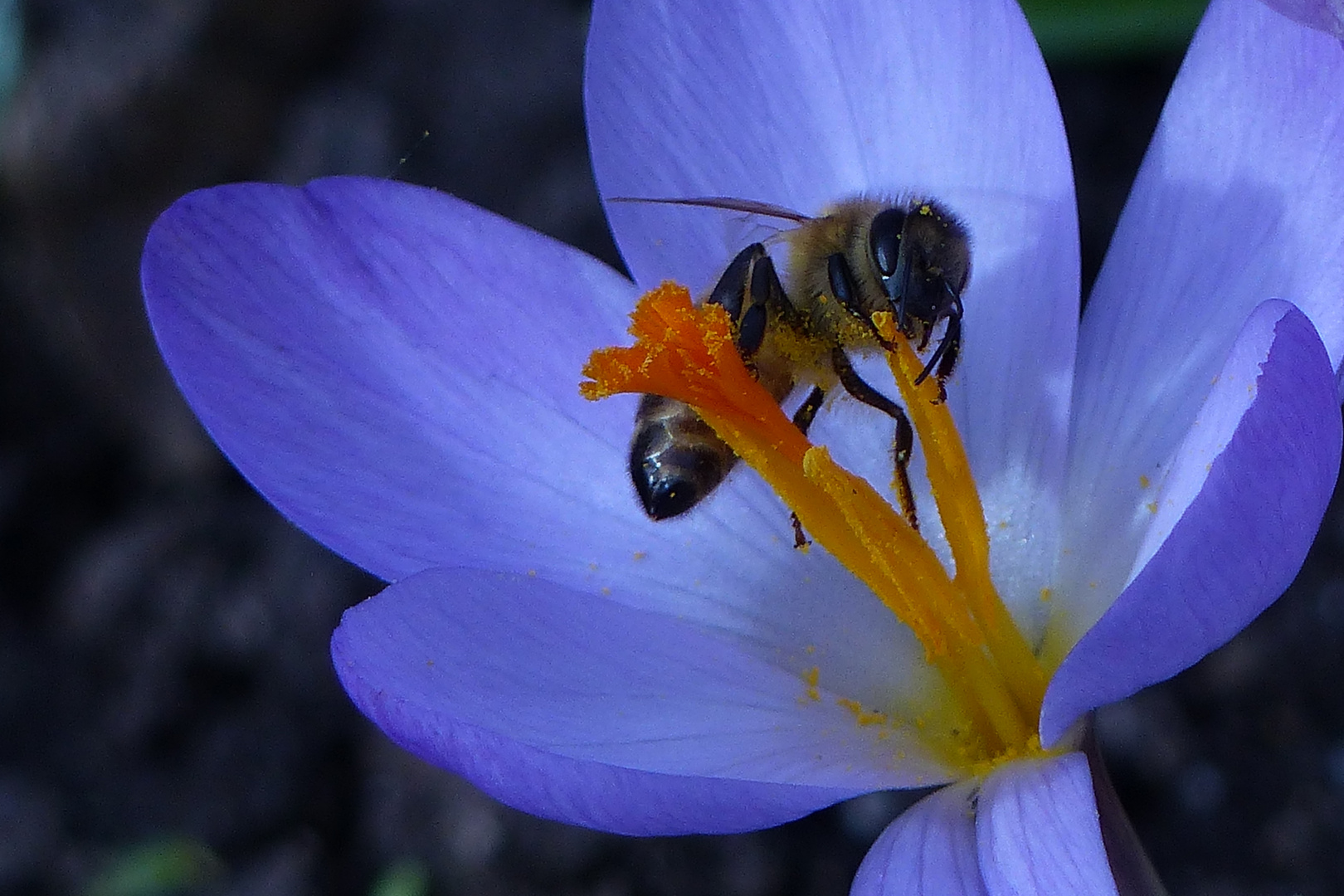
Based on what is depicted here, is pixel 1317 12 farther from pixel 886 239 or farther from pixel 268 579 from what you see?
pixel 268 579

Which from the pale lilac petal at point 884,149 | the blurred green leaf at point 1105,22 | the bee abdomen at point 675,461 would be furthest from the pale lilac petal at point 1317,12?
the blurred green leaf at point 1105,22

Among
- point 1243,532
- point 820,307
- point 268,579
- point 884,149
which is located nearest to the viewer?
point 1243,532

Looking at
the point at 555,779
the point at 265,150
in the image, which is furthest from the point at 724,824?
the point at 265,150

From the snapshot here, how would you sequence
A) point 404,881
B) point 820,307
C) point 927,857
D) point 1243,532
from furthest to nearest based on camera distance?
point 404,881
point 820,307
point 927,857
point 1243,532

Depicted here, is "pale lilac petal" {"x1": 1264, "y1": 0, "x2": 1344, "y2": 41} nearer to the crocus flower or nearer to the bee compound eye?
the crocus flower

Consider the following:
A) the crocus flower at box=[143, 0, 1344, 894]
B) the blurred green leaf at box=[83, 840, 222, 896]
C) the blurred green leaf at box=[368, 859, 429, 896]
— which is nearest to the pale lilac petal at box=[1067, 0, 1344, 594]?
the crocus flower at box=[143, 0, 1344, 894]

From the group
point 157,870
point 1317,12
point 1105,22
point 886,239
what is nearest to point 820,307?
point 886,239

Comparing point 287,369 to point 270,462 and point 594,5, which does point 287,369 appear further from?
point 594,5
